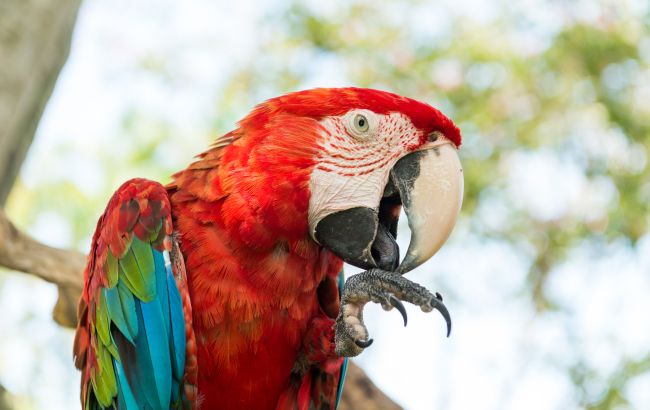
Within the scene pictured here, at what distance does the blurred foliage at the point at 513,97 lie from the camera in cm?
711

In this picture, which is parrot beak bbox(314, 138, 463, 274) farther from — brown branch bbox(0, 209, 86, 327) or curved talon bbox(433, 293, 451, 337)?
brown branch bbox(0, 209, 86, 327)

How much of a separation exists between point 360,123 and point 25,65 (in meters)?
1.88

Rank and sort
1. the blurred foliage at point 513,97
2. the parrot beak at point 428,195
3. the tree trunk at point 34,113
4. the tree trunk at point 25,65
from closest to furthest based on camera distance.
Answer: the parrot beak at point 428,195 → the tree trunk at point 34,113 → the tree trunk at point 25,65 → the blurred foliage at point 513,97

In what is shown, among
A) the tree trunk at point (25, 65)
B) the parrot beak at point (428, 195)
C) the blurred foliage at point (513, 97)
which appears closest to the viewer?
the parrot beak at point (428, 195)

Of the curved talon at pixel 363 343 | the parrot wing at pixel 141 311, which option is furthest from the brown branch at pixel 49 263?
the curved talon at pixel 363 343

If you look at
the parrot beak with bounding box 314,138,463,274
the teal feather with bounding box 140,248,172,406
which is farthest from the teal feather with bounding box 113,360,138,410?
the parrot beak with bounding box 314,138,463,274

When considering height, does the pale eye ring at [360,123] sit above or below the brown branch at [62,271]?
above

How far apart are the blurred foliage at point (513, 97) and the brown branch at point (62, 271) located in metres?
3.69

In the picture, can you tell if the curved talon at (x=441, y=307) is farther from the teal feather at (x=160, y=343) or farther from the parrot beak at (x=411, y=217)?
the teal feather at (x=160, y=343)

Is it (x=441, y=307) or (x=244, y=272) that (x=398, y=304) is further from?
(x=244, y=272)

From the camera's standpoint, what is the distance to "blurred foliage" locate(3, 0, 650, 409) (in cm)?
711

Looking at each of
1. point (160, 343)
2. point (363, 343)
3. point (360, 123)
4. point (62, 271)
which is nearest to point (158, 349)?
point (160, 343)

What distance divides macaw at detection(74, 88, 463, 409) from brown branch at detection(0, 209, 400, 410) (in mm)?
820

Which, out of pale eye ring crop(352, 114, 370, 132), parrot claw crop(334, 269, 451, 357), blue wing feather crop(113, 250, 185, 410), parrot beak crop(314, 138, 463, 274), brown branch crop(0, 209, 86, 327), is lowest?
brown branch crop(0, 209, 86, 327)
